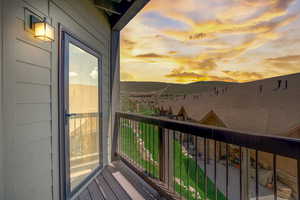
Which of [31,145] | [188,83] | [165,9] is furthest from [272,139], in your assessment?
[165,9]

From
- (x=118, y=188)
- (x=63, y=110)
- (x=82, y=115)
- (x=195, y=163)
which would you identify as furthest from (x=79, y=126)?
(x=195, y=163)

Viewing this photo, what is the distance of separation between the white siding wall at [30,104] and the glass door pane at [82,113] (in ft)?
1.15

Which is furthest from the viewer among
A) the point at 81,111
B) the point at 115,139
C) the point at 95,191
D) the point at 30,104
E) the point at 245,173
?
the point at 115,139

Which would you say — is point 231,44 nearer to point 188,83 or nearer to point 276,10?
point 276,10

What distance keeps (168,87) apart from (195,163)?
2.03 metres

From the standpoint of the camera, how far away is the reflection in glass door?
212cm

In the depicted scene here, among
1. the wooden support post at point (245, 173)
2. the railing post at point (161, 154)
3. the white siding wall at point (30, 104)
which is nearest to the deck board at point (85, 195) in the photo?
the white siding wall at point (30, 104)

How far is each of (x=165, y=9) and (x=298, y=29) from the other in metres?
2.38

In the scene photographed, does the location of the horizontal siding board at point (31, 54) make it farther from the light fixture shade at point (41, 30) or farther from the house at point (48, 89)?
the light fixture shade at point (41, 30)

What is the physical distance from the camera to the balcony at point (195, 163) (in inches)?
47.8

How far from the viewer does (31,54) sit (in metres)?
1.51

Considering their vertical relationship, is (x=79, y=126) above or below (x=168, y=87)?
below

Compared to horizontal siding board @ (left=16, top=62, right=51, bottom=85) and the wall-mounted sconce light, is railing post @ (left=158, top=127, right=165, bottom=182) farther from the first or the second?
the wall-mounted sconce light

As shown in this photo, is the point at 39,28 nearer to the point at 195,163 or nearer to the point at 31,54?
the point at 31,54
